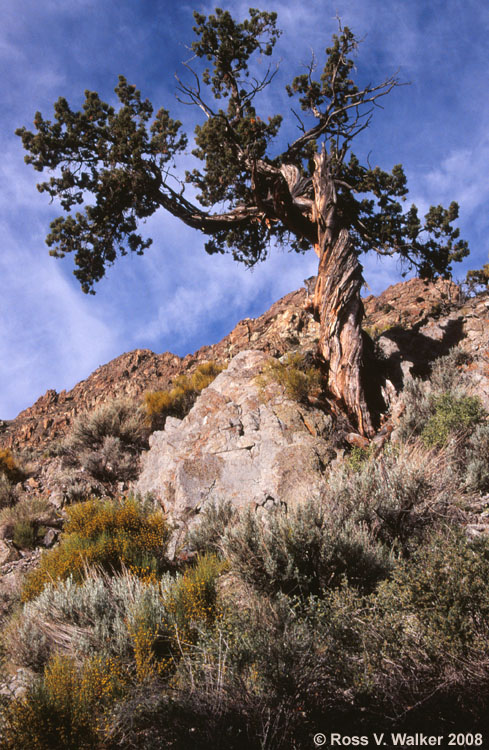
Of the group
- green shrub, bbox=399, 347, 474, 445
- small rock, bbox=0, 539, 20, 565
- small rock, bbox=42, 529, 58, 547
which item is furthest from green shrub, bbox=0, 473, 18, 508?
green shrub, bbox=399, 347, 474, 445

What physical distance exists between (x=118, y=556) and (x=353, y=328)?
223 inches

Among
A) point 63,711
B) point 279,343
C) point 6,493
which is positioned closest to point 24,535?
point 6,493

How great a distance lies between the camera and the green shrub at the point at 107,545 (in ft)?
13.6

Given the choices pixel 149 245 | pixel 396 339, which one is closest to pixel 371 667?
pixel 396 339

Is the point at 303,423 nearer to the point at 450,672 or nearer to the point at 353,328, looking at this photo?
the point at 353,328

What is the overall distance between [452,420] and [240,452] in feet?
10.4

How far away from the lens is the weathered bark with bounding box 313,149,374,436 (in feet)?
23.9

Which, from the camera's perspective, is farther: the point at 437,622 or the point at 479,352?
the point at 479,352

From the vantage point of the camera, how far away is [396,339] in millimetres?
9172

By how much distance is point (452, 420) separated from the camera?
556 cm

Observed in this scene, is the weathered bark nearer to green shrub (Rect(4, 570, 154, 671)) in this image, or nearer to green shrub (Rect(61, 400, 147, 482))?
green shrub (Rect(61, 400, 147, 482))

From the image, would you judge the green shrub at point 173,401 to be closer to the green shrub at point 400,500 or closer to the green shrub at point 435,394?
the green shrub at point 435,394

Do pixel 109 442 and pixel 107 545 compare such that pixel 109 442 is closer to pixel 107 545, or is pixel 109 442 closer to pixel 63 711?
pixel 107 545

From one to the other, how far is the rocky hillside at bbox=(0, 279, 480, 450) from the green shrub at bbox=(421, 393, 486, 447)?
2149 mm
